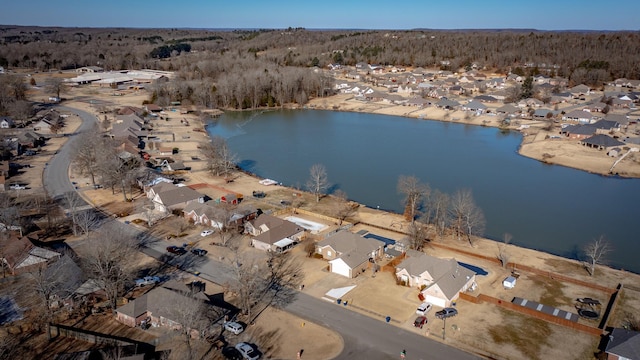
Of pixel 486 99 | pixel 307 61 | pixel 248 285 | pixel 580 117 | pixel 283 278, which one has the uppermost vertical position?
pixel 307 61

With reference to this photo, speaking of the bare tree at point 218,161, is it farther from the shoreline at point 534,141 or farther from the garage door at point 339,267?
the shoreline at point 534,141

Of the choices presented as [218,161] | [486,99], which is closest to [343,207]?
[218,161]

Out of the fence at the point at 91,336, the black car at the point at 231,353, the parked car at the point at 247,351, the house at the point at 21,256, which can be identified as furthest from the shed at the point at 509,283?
the house at the point at 21,256

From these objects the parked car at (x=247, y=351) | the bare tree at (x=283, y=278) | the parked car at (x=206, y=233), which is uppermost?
the parked car at (x=247, y=351)

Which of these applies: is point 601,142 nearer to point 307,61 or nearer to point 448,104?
point 448,104

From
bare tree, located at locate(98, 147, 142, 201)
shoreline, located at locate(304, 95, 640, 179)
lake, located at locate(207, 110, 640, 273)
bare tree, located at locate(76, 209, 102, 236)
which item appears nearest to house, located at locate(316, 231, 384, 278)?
lake, located at locate(207, 110, 640, 273)

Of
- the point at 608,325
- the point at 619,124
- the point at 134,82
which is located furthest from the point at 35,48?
the point at 608,325

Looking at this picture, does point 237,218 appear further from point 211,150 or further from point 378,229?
point 211,150

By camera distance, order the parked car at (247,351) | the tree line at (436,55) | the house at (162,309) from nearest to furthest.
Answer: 1. the parked car at (247,351)
2. the house at (162,309)
3. the tree line at (436,55)
